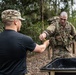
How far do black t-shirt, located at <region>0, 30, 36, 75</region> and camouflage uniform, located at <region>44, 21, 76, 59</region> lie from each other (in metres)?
2.23

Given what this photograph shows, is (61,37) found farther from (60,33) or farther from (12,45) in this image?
(12,45)

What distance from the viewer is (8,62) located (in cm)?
408

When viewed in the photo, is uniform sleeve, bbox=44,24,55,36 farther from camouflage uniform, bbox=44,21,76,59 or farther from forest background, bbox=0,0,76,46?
forest background, bbox=0,0,76,46

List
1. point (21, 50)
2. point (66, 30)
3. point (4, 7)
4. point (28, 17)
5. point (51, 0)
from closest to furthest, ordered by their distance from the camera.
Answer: point (21, 50)
point (66, 30)
point (4, 7)
point (28, 17)
point (51, 0)

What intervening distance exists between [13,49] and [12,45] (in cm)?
5

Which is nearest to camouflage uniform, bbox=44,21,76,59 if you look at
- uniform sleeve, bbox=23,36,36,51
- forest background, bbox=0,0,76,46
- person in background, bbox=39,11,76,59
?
person in background, bbox=39,11,76,59

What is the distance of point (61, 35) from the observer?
648 cm

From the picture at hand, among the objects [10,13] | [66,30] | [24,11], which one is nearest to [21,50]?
[10,13]

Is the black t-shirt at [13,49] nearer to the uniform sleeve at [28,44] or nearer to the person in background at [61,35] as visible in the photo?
the uniform sleeve at [28,44]

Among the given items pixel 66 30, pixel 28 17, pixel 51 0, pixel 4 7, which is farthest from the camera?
pixel 51 0

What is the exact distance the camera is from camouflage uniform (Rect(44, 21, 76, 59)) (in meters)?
6.35

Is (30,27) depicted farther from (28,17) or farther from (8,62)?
(8,62)

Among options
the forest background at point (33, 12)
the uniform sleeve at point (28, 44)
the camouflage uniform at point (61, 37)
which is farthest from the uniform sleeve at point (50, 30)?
the forest background at point (33, 12)

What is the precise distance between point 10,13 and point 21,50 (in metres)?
0.48
